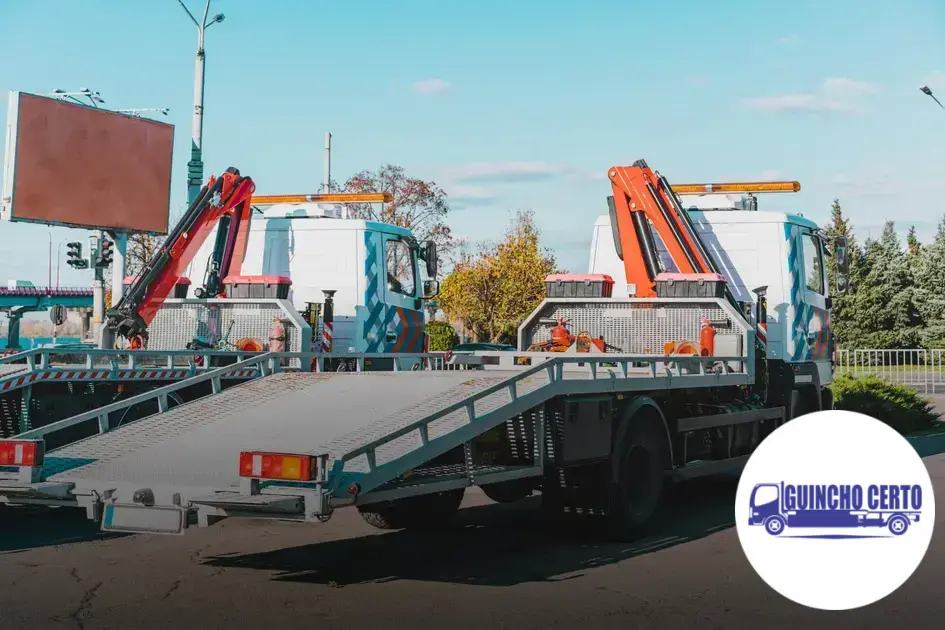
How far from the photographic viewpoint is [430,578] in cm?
789

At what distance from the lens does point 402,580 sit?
7812mm

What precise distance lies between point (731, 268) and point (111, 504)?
8724mm

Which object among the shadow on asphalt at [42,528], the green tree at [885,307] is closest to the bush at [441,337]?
the shadow on asphalt at [42,528]

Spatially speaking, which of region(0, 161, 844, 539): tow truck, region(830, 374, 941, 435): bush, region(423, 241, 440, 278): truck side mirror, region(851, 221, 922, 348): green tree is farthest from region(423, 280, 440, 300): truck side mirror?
region(851, 221, 922, 348): green tree

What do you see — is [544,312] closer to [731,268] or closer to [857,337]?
[731,268]

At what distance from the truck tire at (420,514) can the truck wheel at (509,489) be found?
42cm

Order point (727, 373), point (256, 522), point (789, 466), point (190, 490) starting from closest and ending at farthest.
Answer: point (190, 490) → point (789, 466) → point (256, 522) → point (727, 373)

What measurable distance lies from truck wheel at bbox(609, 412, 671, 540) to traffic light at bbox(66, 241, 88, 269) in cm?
2634

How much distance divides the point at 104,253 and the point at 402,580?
77.1 feet

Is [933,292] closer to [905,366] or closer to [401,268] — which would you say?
[905,366]

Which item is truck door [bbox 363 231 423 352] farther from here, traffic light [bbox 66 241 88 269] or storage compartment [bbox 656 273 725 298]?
traffic light [bbox 66 241 88 269]

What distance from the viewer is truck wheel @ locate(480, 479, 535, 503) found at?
9.12 metres

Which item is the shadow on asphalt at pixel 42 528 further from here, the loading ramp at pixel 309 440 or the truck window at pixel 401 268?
the truck window at pixel 401 268

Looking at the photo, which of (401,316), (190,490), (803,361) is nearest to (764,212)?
(803,361)
